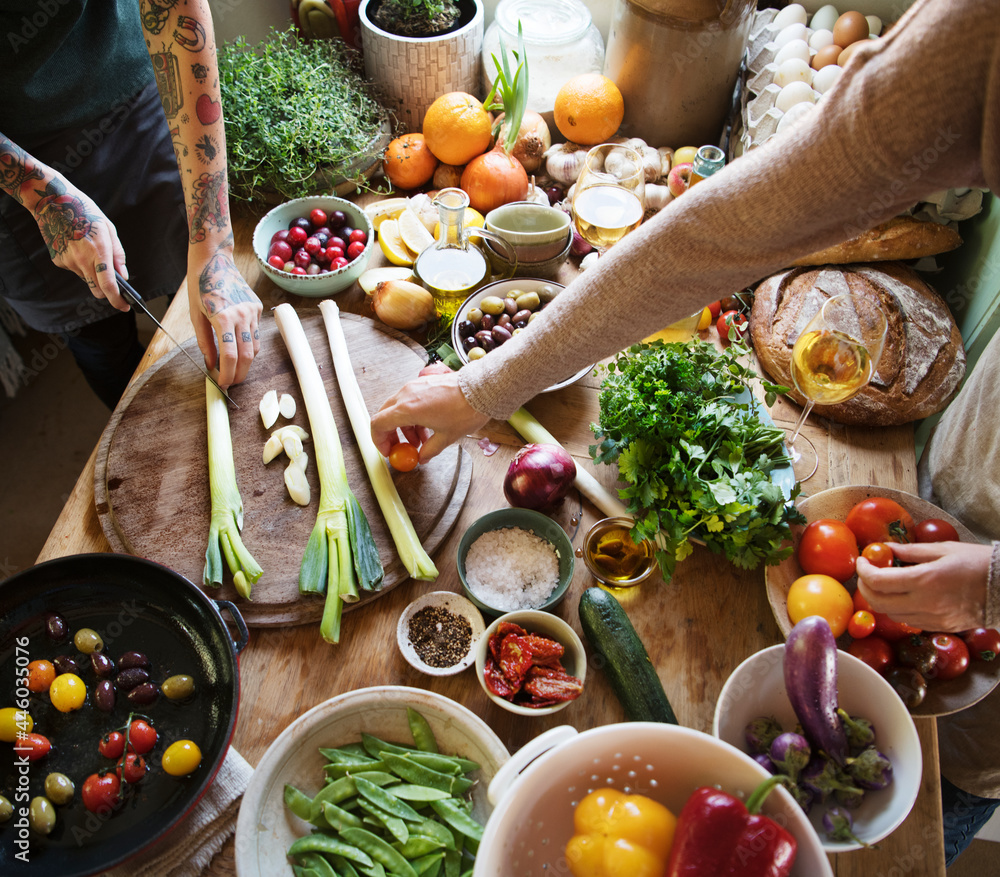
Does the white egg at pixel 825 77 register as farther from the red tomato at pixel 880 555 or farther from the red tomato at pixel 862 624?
the red tomato at pixel 862 624

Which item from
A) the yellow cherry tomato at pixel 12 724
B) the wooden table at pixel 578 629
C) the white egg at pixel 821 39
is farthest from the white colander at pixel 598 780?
the white egg at pixel 821 39

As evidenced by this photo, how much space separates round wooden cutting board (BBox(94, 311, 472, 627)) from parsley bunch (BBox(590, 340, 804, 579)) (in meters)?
0.35

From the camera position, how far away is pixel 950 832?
1.49 meters

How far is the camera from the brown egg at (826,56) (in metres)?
1.72

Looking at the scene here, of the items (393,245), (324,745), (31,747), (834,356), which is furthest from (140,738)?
(834,356)

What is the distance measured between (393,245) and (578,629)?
1075 millimetres

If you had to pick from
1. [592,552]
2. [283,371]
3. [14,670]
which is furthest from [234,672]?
[283,371]

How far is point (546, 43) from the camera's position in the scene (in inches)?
75.0

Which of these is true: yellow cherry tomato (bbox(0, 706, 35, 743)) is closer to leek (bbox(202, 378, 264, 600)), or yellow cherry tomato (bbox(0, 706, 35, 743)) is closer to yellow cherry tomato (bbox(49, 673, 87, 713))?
yellow cherry tomato (bbox(49, 673, 87, 713))

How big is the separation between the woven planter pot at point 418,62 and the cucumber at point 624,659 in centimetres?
157

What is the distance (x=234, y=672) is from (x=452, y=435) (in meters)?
0.52

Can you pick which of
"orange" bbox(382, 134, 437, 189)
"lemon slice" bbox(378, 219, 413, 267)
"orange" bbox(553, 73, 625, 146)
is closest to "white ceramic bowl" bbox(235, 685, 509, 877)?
"lemon slice" bbox(378, 219, 413, 267)

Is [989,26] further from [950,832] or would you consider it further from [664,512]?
[950,832]

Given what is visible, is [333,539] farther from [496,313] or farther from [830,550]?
[830,550]
